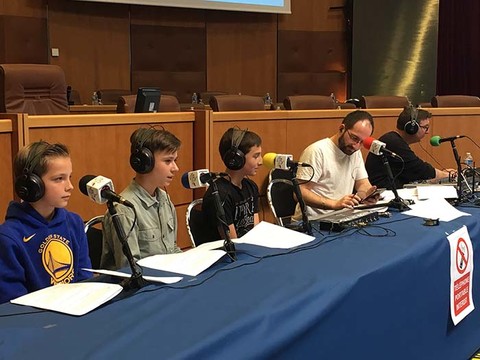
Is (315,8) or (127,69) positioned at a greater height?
(315,8)

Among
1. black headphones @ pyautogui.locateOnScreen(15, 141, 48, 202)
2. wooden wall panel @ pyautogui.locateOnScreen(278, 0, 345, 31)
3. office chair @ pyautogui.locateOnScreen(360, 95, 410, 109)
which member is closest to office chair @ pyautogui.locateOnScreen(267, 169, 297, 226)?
black headphones @ pyautogui.locateOnScreen(15, 141, 48, 202)

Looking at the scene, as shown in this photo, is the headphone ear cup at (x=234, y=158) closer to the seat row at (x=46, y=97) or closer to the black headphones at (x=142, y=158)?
the black headphones at (x=142, y=158)

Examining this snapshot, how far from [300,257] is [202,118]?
1.94 metres

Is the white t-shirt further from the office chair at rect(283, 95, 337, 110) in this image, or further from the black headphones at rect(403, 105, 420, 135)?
the office chair at rect(283, 95, 337, 110)

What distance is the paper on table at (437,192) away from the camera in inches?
127

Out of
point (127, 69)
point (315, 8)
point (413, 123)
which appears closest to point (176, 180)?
point (413, 123)

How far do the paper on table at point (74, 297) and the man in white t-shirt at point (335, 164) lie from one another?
1862 mm

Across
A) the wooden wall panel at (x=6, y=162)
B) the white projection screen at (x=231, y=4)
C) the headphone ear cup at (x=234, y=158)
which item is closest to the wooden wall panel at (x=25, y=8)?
the white projection screen at (x=231, y=4)

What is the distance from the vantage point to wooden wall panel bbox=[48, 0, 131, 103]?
7777mm

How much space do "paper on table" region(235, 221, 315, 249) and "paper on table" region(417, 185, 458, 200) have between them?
1.07m

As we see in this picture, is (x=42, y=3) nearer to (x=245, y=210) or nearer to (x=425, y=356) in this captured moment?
(x=245, y=210)

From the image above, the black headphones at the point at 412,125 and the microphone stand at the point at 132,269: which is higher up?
the black headphones at the point at 412,125

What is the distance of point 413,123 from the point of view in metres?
4.18

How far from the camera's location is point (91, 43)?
8039mm
